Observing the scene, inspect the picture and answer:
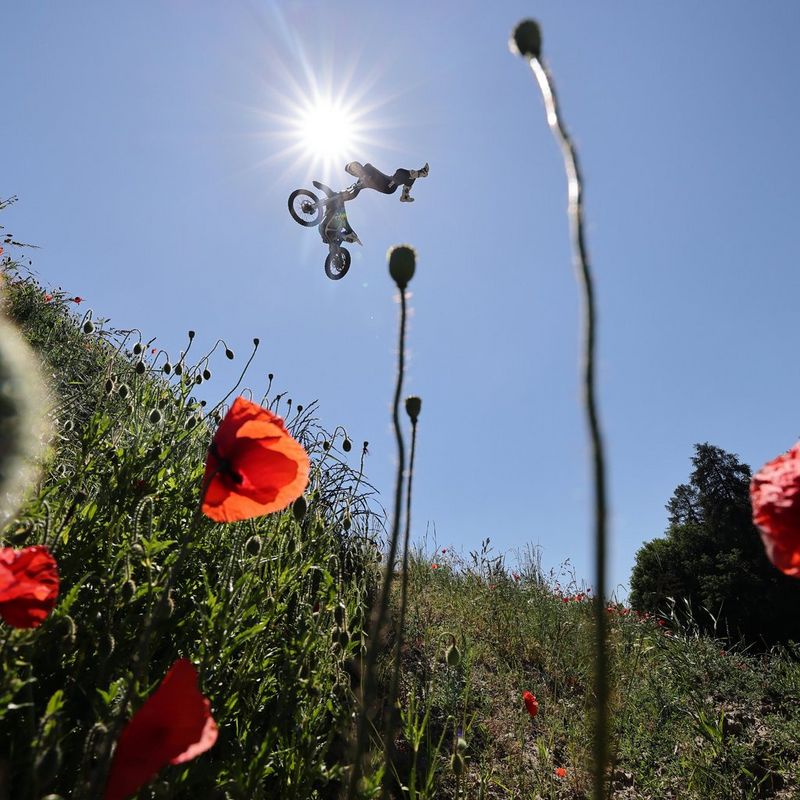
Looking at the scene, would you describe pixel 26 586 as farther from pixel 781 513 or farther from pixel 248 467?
pixel 781 513

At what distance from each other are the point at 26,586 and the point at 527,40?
3.53 feet

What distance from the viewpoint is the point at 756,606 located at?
8.32 m

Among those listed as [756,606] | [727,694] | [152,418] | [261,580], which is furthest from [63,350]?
[756,606]

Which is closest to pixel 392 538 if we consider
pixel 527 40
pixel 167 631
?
pixel 527 40

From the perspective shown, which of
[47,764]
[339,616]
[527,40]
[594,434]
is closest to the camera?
[594,434]

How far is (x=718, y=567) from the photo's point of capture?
355 inches

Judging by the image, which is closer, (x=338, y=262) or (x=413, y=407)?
(x=413, y=407)

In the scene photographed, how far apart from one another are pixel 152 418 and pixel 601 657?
236 cm

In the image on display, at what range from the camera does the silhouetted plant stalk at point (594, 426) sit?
0.26 meters

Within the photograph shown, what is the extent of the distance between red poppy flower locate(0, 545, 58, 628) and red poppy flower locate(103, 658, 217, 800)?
28 centimetres

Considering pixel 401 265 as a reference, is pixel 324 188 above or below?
above

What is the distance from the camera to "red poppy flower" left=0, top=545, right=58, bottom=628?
3.34ft

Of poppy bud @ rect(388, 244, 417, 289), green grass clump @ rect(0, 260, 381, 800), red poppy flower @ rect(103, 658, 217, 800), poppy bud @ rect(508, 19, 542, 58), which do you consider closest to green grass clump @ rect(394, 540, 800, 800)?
green grass clump @ rect(0, 260, 381, 800)

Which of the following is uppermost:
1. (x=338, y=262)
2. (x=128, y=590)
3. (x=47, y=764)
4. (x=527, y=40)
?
(x=338, y=262)
